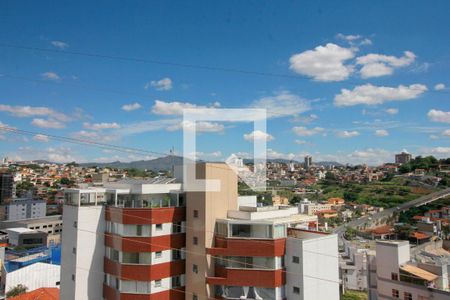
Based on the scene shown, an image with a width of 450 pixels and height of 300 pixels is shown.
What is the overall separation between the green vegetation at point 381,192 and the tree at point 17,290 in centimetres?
5714

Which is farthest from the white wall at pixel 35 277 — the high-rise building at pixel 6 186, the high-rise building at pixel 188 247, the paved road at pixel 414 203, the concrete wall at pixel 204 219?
the paved road at pixel 414 203

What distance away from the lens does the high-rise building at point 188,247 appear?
33.8ft

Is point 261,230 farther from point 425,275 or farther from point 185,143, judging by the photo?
point 425,275

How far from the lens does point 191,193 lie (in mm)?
11586

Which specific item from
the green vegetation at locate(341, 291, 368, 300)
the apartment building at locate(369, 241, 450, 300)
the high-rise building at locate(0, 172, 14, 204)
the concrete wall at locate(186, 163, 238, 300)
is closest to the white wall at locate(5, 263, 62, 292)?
the concrete wall at locate(186, 163, 238, 300)

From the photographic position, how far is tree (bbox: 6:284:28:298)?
2302cm

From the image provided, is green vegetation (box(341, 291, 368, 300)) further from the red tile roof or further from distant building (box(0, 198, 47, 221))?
distant building (box(0, 198, 47, 221))

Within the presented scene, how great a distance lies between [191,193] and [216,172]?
4.19 feet

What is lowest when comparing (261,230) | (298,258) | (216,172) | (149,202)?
(298,258)

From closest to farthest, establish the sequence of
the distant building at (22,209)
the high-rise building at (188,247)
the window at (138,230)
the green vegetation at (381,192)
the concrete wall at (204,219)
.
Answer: the high-rise building at (188,247) → the concrete wall at (204,219) → the window at (138,230) → the distant building at (22,209) → the green vegetation at (381,192)

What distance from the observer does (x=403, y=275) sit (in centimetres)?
1312

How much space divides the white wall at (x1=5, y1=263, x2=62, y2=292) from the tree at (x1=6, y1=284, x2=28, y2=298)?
50 centimetres

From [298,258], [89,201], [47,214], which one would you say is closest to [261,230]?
[298,258]

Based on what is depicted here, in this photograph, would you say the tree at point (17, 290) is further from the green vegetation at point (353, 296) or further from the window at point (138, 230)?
the green vegetation at point (353, 296)
